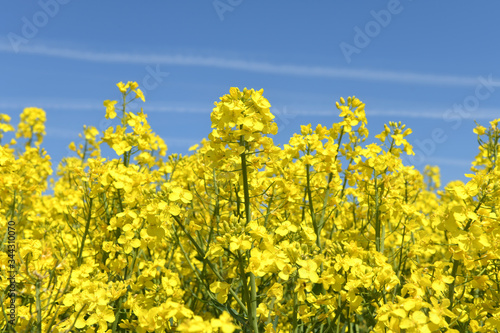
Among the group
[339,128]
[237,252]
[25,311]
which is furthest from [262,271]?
[339,128]

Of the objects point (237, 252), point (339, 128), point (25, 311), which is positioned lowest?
point (25, 311)

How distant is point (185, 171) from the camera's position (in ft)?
15.3

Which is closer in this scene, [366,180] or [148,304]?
[148,304]

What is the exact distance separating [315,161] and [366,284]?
4.16 ft

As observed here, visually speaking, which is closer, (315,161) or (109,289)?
(109,289)

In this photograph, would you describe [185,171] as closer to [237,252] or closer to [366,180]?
[366,180]

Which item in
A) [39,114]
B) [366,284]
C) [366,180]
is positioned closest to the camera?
[366,284]

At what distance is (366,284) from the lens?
2.64 metres

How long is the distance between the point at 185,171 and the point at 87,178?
132 centimetres

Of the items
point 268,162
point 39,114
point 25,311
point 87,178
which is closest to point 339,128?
point 268,162

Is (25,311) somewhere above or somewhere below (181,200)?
below

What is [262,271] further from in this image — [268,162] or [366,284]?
[268,162]

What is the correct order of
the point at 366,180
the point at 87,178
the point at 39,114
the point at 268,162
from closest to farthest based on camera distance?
the point at 268,162, the point at 87,178, the point at 366,180, the point at 39,114

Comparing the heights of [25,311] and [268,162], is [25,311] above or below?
below
